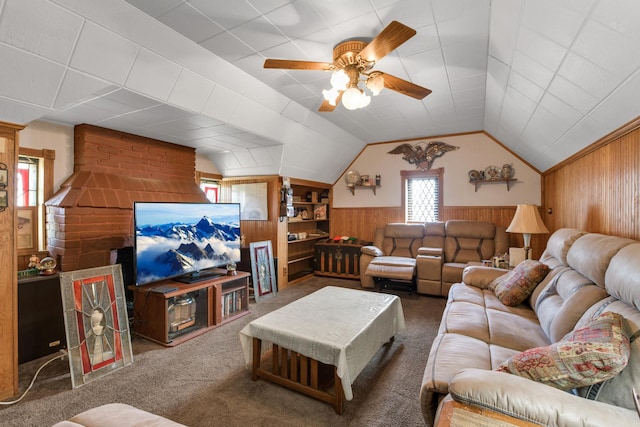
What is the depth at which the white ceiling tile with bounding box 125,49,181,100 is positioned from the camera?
A: 2160 millimetres

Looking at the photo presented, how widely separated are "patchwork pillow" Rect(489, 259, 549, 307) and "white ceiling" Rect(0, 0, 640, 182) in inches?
→ 47.1

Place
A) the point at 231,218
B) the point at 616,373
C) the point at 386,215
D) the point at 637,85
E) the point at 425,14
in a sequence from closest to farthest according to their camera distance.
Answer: the point at 616,373 → the point at 637,85 → the point at 425,14 → the point at 231,218 → the point at 386,215

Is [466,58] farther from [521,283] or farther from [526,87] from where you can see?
[521,283]

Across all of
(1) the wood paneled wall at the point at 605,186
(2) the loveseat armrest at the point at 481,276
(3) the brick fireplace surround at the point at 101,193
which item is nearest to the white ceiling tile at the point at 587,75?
(1) the wood paneled wall at the point at 605,186

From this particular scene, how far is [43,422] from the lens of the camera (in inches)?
68.3

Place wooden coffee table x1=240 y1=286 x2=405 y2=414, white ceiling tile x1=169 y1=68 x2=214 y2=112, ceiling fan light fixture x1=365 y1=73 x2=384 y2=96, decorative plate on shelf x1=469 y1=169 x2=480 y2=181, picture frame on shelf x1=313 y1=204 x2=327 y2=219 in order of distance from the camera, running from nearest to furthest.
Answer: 1. wooden coffee table x1=240 y1=286 x2=405 y2=414
2. ceiling fan light fixture x1=365 y1=73 x2=384 y2=96
3. white ceiling tile x1=169 y1=68 x2=214 y2=112
4. decorative plate on shelf x1=469 y1=169 x2=480 y2=181
5. picture frame on shelf x1=313 y1=204 x2=327 y2=219

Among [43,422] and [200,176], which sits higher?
[200,176]

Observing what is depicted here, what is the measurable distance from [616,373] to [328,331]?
1.40 metres

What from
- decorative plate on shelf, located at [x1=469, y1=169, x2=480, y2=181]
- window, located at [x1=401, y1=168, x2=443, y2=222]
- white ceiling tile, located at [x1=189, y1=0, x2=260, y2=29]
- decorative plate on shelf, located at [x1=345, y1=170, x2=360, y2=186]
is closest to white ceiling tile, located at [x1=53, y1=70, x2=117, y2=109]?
white ceiling tile, located at [x1=189, y1=0, x2=260, y2=29]

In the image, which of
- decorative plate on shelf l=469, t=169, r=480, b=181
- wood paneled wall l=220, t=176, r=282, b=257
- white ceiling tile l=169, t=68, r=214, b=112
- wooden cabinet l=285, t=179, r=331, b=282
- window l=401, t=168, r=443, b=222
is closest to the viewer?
white ceiling tile l=169, t=68, r=214, b=112

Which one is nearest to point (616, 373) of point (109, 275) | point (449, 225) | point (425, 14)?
point (425, 14)

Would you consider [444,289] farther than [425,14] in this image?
Yes

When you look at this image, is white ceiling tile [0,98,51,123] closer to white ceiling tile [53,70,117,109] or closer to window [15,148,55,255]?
white ceiling tile [53,70,117,109]

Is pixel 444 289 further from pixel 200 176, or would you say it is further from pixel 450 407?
pixel 200 176
